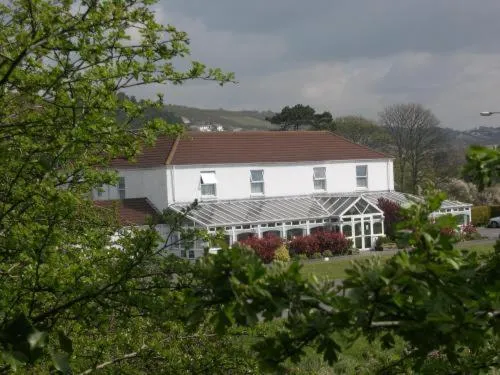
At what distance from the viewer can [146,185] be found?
38.2 m

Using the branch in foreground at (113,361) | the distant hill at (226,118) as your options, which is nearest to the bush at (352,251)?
the branch in foreground at (113,361)

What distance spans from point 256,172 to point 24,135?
35.0 metres

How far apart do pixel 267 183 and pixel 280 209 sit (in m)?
2.17

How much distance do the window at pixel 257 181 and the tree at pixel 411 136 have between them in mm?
22711

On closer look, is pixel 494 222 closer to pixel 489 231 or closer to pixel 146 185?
pixel 489 231

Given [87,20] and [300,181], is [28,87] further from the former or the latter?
[300,181]

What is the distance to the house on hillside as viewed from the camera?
36812 millimetres

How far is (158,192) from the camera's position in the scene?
3734 cm

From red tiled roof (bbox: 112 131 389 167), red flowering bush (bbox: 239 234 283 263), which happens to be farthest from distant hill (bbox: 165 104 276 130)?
red flowering bush (bbox: 239 234 283 263)

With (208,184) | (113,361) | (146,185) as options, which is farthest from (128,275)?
(146,185)

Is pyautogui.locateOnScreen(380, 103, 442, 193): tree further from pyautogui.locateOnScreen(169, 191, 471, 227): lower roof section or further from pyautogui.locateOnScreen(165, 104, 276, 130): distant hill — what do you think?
pyautogui.locateOnScreen(165, 104, 276, 130): distant hill

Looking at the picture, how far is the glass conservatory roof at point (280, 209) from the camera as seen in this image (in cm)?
3562

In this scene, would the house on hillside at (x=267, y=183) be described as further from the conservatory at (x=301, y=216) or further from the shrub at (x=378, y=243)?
the shrub at (x=378, y=243)

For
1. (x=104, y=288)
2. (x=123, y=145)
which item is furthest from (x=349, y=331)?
(x=123, y=145)
